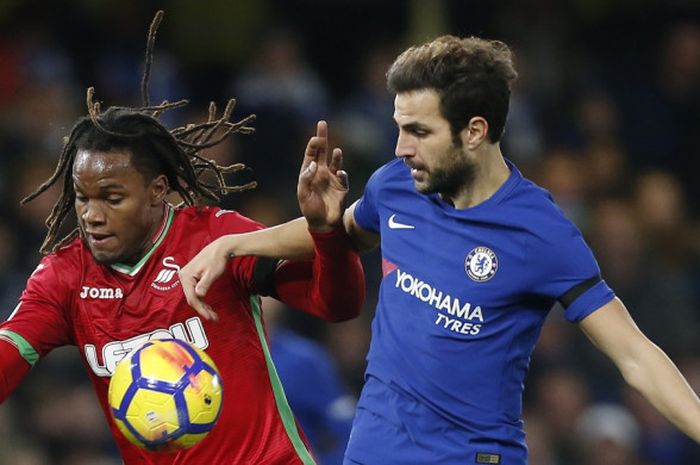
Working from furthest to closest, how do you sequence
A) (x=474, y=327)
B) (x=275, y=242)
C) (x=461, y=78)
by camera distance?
(x=275, y=242)
(x=461, y=78)
(x=474, y=327)

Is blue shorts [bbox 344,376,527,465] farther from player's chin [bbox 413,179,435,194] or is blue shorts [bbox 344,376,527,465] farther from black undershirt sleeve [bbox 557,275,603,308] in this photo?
player's chin [bbox 413,179,435,194]

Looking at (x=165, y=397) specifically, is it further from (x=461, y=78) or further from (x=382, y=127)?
(x=382, y=127)

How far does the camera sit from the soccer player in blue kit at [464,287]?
14.7ft

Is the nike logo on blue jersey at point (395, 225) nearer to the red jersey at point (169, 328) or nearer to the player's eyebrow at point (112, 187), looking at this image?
the red jersey at point (169, 328)

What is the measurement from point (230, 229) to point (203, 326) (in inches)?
13.7

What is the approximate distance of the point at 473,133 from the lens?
4648mm

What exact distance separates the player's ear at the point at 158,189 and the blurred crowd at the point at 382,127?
344 centimetres

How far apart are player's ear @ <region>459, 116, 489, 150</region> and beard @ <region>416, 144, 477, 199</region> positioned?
0.04 meters

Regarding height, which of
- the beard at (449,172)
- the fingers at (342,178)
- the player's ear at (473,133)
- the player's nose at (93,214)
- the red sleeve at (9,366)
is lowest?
the red sleeve at (9,366)

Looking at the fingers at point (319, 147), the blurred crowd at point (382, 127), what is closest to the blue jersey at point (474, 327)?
the fingers at point (319, 147)

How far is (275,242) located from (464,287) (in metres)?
0.67

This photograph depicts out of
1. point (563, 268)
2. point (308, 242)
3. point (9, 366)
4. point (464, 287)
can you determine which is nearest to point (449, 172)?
point (464, 287)

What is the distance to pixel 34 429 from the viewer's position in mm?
8609

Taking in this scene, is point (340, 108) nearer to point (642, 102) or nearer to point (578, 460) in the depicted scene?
point (642, 102)
